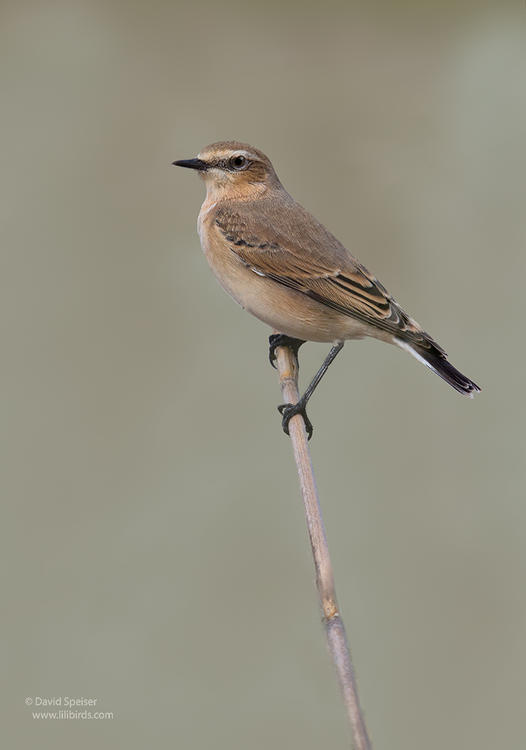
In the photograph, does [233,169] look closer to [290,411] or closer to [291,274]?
[291,274]

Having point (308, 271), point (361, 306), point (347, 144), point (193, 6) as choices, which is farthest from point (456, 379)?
point (193, 6)

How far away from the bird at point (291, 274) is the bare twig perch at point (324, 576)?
21cm

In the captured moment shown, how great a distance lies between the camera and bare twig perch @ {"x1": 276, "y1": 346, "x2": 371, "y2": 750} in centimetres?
162

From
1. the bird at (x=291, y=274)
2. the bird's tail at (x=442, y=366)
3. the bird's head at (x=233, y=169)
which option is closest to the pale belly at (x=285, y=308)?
the bird at (x=291, y=274)

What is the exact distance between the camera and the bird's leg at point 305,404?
9.24 ft

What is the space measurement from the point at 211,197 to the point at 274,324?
1.88ft

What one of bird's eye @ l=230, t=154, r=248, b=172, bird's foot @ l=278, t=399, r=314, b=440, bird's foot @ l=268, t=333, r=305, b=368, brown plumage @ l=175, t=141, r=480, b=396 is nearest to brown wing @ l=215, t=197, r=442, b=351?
brown plumage @ l=175, t=141, r=480, b=396

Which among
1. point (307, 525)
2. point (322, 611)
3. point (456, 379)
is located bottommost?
point (322, 611)

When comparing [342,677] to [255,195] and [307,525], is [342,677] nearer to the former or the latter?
[307,525]

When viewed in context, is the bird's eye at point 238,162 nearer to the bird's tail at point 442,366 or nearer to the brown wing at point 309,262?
the brown wing at point 309,262

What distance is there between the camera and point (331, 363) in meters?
3.01

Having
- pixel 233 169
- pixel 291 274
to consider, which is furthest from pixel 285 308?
pixel 233 169

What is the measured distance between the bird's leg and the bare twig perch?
0.10ft

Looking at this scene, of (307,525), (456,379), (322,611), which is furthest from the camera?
(456,379)
